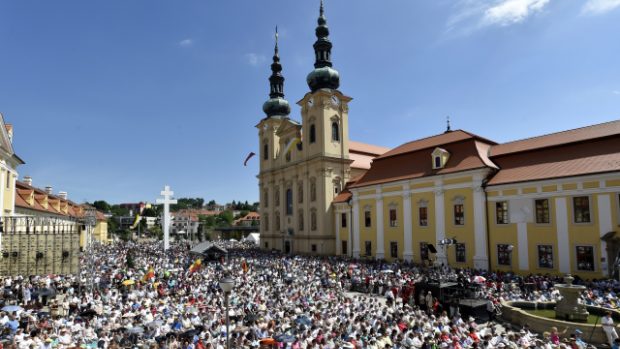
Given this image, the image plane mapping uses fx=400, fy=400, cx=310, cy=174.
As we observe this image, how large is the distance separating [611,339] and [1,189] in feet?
109

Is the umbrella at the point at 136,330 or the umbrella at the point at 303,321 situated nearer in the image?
the umbrella at the point at 136,330

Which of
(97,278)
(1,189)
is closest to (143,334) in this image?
(97,278)

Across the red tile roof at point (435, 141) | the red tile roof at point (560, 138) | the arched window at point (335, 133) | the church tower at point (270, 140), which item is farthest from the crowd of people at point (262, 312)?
the church tower at point (270, 140)

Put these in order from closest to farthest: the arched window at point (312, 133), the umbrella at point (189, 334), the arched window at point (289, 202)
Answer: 1. the umbrella at point (189, 334)
2. the arched window at point (312, 133)
3. the arched window at point (289, 202)

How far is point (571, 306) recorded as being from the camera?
1479cm

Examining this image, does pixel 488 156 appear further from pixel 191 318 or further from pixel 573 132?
pixel 191 318

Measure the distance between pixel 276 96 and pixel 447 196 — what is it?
33.8 metres

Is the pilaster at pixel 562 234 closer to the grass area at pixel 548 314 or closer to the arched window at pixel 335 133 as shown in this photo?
the grass area at pixel 548 314

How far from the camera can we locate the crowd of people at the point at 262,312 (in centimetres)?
1163

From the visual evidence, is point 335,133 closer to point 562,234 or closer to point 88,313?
point 562,234

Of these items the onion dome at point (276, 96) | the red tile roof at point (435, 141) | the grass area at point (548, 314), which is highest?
the onion dome at point (276, 96)

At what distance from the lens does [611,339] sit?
41.1 ft

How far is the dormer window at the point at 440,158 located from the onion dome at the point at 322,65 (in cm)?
1814

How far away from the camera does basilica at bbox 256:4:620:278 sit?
2383 centimetres
